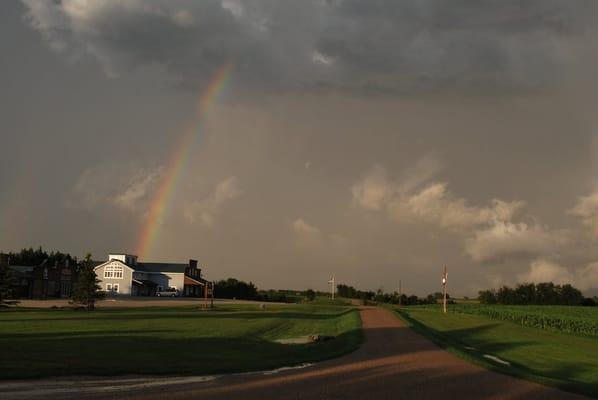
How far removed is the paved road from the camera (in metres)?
15.4

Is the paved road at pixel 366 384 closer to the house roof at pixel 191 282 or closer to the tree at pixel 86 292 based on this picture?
the tree at pixel 86 292

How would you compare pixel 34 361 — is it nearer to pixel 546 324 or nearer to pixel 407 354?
pixel 407 354

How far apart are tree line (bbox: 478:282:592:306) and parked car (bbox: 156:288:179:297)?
293 ft

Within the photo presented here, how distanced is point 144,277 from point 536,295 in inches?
4280

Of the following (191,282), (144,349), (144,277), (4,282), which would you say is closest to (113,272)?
(144,277)

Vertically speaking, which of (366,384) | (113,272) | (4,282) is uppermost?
(113,272)

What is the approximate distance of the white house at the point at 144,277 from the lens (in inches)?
4550

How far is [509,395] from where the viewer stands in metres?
17.1

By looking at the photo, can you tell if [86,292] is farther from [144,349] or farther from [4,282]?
[144,349]

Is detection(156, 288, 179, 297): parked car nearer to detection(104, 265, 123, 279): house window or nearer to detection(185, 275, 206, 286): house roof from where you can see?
detection(185, 275, 206, 286): house roof

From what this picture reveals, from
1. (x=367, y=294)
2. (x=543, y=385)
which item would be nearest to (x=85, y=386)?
(x=543, y=385)

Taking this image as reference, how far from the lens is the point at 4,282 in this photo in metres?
59.7

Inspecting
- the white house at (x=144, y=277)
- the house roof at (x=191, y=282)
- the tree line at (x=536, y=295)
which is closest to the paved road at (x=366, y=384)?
the white house at (x=144, y=277)

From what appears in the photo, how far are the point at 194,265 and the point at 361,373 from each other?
115 m
